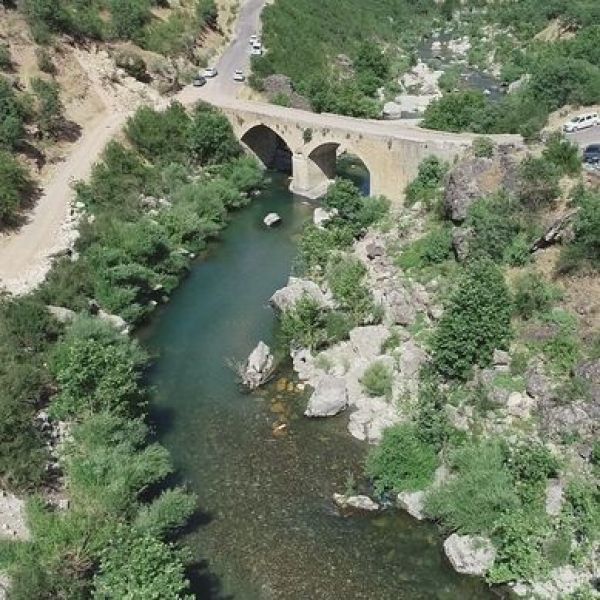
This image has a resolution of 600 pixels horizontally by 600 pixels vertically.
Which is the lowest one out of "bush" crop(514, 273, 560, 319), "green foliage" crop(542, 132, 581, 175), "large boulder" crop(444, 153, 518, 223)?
"bush" crop(514, 273, 560, 319)

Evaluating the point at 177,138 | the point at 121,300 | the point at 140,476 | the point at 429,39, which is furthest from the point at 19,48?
the point at 429,39

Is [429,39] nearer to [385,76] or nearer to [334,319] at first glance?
[385,76]

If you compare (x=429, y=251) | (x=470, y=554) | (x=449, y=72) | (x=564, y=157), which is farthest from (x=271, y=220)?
(x=449, y=72)

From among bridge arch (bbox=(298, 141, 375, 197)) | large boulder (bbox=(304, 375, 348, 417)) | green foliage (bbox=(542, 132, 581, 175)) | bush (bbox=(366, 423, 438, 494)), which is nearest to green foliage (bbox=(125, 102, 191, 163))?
bridge arch (bbox=(298, 141, 375, 197))

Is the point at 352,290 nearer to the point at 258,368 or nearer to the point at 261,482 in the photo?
the point at 258,368

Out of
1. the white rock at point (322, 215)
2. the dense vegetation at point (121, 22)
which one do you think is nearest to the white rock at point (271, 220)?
the white rock at point (322, 215)

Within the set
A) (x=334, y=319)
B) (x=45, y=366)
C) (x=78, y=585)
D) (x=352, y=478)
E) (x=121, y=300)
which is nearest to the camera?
(x=78, y=585)

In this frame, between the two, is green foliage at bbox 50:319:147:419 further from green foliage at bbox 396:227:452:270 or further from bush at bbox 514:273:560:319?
bush at bbox 514:273:560:319
